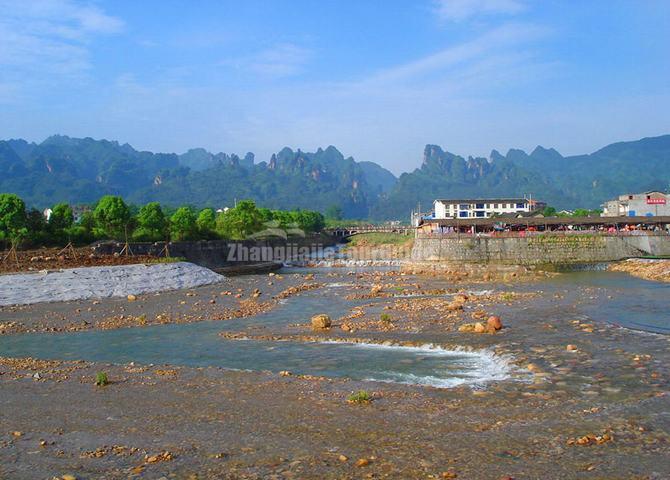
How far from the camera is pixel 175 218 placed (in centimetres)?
7962

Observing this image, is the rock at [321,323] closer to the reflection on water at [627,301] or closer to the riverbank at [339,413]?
the riverbank at [339,413]

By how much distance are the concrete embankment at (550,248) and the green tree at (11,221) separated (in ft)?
153

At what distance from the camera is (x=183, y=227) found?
78.8 metres

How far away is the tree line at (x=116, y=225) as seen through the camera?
5750 cm

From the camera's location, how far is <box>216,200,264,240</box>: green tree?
88750mm

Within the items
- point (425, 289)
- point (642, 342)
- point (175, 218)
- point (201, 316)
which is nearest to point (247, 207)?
point (175, 218)

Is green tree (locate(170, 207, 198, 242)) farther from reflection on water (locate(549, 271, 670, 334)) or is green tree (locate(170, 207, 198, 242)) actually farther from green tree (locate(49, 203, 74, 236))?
reflection on water (locate(549, 271, 670, 334))

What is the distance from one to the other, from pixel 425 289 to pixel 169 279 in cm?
2105

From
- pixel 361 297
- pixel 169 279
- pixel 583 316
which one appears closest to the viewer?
pixel 583 316

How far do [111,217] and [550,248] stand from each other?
2111 inches

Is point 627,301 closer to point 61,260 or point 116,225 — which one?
point 61,260

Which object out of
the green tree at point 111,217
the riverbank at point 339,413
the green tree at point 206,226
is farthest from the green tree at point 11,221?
the riverbank at point 339,413

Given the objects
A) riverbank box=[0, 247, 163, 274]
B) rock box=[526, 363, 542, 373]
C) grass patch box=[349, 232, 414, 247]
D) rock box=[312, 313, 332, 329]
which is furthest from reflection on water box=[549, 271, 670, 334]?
grass patch box=[349, 232, 414, 247]

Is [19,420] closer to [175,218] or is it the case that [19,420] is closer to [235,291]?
[235,291]
